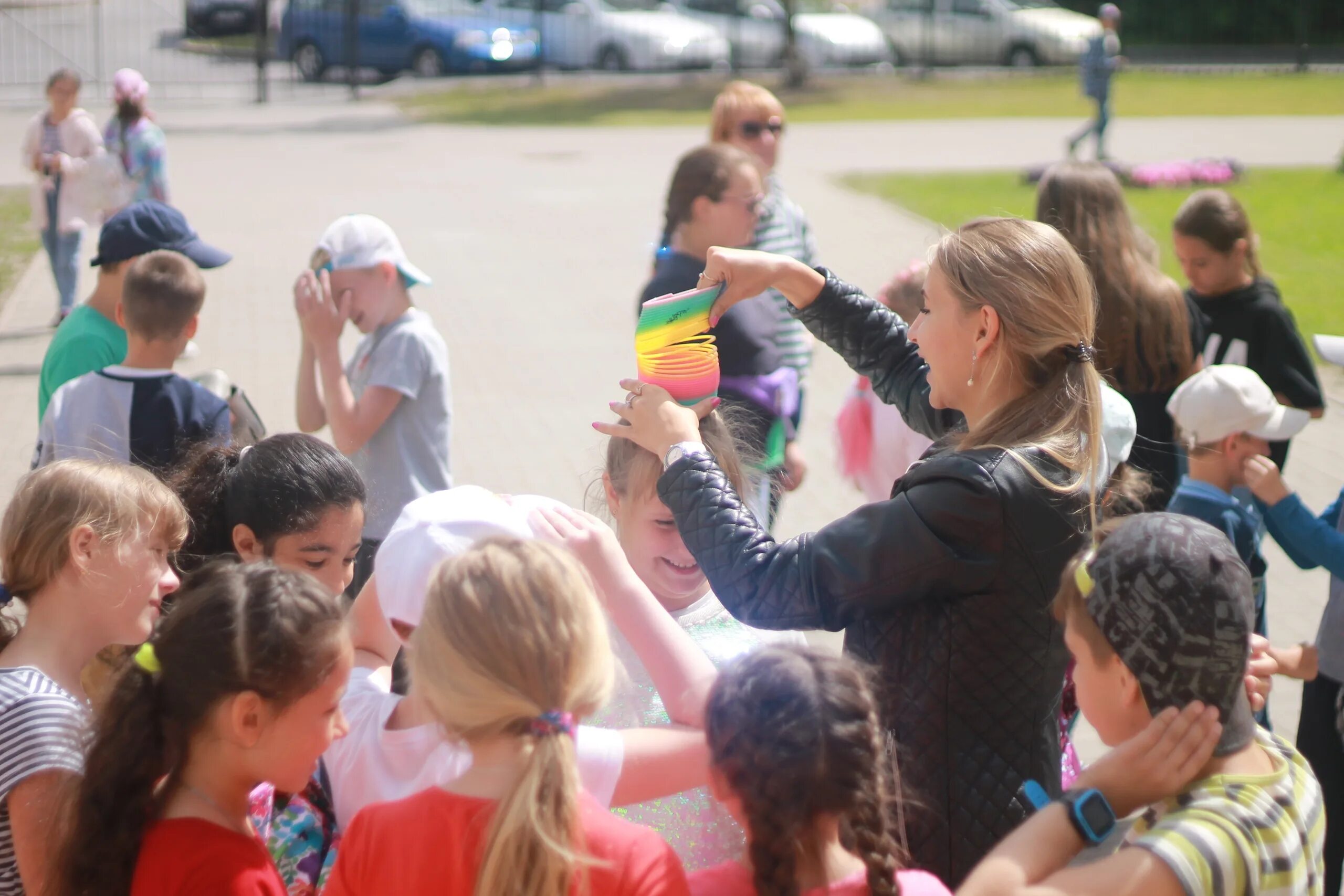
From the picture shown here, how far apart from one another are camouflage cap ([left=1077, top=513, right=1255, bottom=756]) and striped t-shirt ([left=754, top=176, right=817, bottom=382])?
3.03 meters

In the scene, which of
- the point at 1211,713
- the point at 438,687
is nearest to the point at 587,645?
the point at 438,687

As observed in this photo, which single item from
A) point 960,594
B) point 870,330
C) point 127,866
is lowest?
point 127,866

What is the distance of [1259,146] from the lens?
20.3 m

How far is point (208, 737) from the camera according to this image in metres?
2.07

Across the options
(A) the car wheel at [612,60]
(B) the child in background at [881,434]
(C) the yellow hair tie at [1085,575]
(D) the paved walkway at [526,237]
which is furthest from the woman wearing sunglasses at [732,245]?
(A) the car wheel at [612,60]

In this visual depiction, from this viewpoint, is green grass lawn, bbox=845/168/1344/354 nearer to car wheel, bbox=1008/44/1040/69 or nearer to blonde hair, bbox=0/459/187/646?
blonde hair, bbox=0/459/187/646

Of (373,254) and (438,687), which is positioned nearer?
(438,687)

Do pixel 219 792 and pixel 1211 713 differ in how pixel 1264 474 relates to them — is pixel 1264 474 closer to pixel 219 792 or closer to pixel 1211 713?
pixel 1211 713

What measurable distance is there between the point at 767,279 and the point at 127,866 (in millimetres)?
1680

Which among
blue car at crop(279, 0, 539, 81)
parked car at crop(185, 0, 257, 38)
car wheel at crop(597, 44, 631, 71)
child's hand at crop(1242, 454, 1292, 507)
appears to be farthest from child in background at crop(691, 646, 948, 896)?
parked car at crop(185, 0, 257, 38)

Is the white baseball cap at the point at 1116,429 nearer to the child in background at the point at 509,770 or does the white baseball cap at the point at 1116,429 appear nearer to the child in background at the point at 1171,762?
the child in background at the point at 1171,762

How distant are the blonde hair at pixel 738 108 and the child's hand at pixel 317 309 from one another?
2591mm

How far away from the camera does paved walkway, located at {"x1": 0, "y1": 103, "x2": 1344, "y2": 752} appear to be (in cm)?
805

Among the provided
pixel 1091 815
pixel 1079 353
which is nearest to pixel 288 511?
pixel 1079 353
